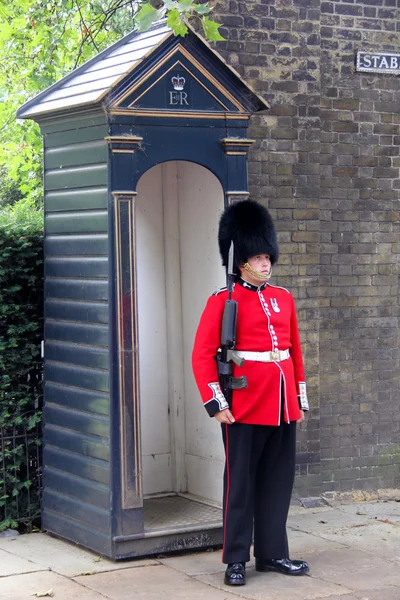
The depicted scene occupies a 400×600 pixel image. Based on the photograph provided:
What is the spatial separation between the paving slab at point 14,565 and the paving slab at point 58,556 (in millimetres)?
27

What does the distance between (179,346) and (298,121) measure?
6.05 ft

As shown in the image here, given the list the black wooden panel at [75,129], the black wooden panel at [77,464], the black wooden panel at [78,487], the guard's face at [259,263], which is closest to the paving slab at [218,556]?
the black wooden panel at [78,487]

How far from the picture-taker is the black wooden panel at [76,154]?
548 centimetres

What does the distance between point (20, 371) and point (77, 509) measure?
1003 mm

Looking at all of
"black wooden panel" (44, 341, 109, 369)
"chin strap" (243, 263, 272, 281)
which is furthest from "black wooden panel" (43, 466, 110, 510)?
"chin strap" (243, 263, 272, 281)

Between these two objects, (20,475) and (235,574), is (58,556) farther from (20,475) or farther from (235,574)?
(235,574)

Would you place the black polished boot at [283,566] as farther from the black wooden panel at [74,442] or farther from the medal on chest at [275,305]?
the medal on chest at [275,305]

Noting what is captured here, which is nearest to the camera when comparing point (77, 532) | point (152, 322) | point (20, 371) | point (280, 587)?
point (280, 587)

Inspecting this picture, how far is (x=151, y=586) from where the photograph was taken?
5.13 m

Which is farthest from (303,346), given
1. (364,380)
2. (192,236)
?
(192,236)

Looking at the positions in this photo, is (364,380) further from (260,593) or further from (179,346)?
(260,593)

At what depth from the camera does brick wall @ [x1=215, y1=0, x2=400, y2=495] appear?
23.0ft

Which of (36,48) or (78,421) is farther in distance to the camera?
(36,48)

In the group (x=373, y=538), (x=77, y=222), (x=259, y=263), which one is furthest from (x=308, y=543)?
(x=77, y=222)
